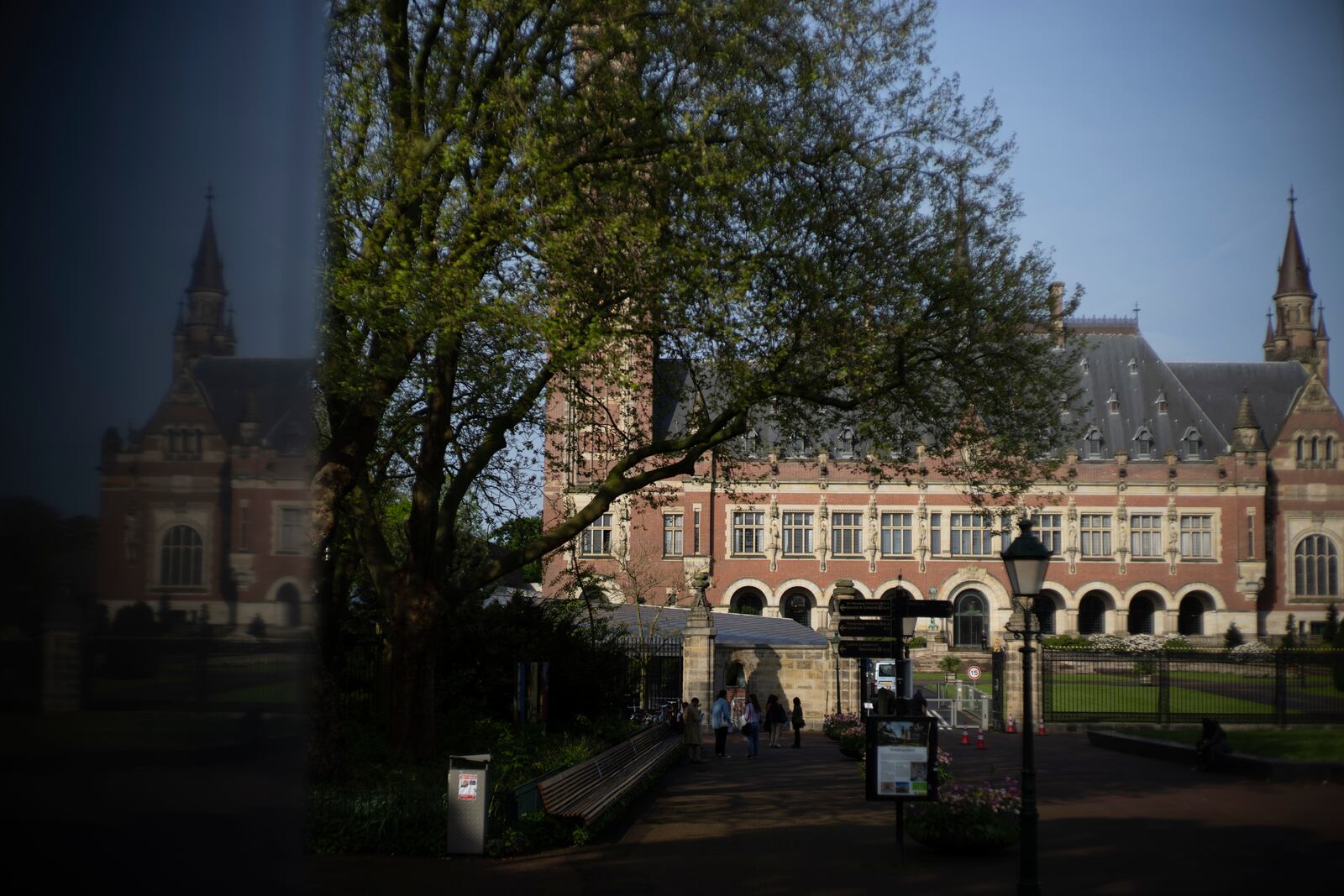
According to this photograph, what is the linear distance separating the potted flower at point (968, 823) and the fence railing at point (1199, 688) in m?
16.7

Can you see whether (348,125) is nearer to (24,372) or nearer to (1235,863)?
(1235,863)

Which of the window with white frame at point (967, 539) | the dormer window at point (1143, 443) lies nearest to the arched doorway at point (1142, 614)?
the dormer window at point (1143, 443)

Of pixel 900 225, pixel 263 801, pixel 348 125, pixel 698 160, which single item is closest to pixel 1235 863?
pixel 900 225

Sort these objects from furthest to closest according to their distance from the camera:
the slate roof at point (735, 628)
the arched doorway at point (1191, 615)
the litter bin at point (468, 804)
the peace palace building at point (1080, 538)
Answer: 1. the arched doorway at point (1191, 615)
2. the peace palace building at point (1080, 538)
3. the slate roof at point (735, 628)
4. the litter bin at point (468, 804)

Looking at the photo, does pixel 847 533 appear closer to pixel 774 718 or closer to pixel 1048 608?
pixel 1048 608

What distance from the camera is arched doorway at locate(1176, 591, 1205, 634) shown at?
6378 cm

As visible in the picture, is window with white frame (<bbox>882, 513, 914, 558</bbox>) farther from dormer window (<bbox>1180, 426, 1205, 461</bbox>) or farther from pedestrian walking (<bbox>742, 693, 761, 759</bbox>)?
pedestrian walking (<bbox>742, 693, 761, 759</bbox>)

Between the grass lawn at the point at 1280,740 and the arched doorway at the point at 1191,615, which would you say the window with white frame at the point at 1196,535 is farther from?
the grass lawn at the point at 1280,740

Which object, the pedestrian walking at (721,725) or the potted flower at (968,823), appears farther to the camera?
the pedestrian walking at (721,725)

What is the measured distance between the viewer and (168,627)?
1.23 meters

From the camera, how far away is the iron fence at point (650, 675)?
2572cm

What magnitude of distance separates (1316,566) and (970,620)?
16410 mm

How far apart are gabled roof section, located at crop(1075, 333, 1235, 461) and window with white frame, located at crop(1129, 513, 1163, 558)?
3.40 metres

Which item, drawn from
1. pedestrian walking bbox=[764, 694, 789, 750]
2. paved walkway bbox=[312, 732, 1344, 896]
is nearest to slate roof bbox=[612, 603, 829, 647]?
pedestrian walking bbox=[764, 694, 789, 750]
